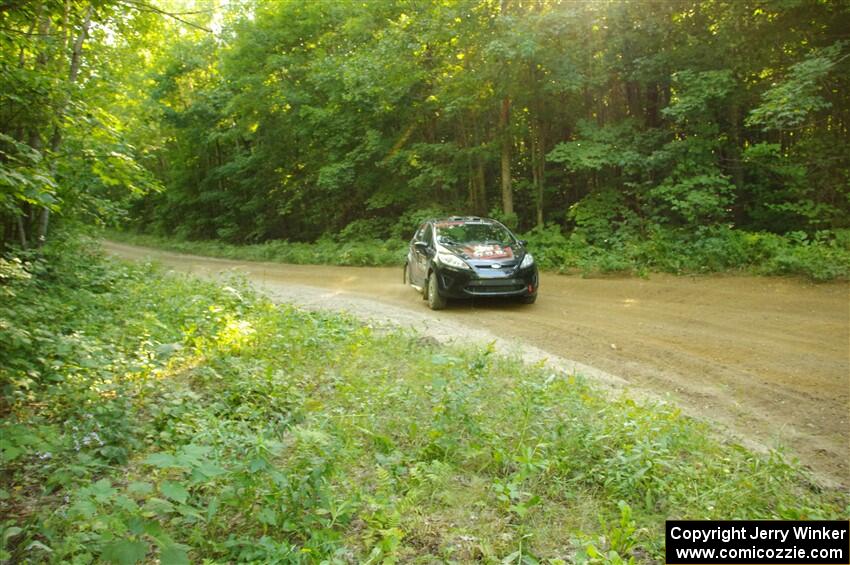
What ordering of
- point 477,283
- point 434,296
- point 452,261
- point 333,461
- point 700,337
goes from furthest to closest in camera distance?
1. point 434,296
2. point 452,261
3. point 477,283
4. point 700,337
5. point 333,461

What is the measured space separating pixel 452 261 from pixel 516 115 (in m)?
11.2

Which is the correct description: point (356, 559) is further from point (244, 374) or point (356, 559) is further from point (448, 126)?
point (448, 126)

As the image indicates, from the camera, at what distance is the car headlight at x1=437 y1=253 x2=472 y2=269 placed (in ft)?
34.4

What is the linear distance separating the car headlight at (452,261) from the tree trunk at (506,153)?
9518 millimetres

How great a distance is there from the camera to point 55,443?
418 centimetres

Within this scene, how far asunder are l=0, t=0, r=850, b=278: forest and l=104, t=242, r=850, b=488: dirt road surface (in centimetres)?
262

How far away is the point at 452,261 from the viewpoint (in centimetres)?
1059

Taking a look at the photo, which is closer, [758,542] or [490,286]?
[758,542]

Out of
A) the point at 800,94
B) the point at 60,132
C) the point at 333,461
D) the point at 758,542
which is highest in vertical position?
the point at 800,94

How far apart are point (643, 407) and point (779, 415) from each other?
1364 mm

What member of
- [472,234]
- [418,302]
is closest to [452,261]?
[472,234]

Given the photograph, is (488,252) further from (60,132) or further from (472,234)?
(60,132)

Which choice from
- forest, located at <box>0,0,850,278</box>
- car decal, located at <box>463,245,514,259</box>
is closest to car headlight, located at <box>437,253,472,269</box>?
car decal, located at <box>463,245,514,259</box>

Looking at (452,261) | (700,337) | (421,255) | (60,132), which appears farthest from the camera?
(421,255)
